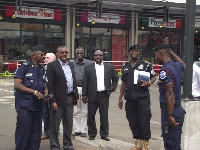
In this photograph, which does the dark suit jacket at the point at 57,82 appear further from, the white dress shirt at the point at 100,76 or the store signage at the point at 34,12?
the store signage at the point at 34,12

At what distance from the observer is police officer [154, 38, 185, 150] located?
6160mm

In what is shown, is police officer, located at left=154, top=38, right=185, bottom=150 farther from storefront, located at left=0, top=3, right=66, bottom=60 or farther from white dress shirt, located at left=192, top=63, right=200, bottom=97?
storefront, located at left=0, top=3, right=66, bottom=60

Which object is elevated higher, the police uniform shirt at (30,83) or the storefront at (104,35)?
the storefront at (104,35)

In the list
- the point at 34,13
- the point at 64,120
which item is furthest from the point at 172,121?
the point at 34,13

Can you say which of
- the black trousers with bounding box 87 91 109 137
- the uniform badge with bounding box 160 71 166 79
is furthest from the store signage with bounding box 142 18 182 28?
the uniform badge with bounding box 160 71 166 79

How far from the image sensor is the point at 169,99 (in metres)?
6.14

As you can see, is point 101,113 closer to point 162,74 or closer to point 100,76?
point 100,76

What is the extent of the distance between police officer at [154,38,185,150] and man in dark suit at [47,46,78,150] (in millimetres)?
2050

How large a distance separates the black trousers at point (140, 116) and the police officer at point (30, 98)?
68.4 inches

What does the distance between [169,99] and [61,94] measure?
2294 millimetres

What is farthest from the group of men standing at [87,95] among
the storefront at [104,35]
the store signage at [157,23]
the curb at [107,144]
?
the store signage at [157,23]

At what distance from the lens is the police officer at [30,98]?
6805 millimetres

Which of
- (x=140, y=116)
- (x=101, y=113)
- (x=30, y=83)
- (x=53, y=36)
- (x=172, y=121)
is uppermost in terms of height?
(x=53, y=36)

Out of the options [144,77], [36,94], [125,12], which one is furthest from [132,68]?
[125,12]
